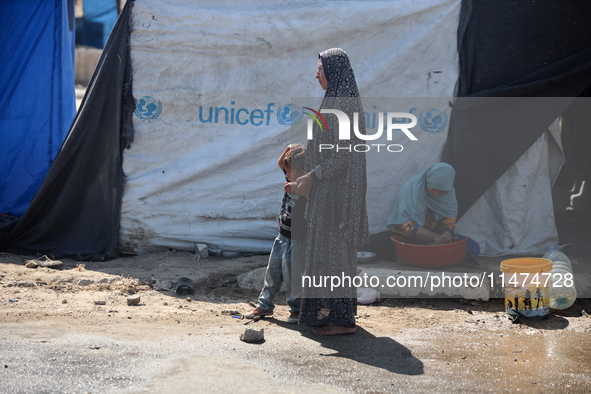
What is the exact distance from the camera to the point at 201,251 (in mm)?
5938

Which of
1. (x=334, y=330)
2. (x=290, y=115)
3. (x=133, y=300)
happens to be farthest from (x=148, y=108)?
(x=334, y=330)

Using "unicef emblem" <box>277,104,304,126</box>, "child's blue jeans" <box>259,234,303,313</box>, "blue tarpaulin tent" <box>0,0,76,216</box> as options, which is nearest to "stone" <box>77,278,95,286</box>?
"child's blue jeans" <box>259,234,303,313</box>

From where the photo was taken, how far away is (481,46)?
582 centimetres

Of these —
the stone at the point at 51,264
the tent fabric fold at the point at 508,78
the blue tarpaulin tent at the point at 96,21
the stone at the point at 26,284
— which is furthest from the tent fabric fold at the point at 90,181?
the blue tarpaulin tent at the point at 96,21

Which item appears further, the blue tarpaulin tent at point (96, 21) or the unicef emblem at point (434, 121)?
the blue tarpaulin tent at point (96, 21)

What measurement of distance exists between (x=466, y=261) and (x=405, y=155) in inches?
44.7

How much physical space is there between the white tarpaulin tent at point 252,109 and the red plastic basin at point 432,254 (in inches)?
28.5

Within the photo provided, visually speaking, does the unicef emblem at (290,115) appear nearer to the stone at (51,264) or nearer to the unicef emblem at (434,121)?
the unicef emblem at (434,121)

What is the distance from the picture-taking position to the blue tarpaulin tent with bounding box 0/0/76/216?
6.63m

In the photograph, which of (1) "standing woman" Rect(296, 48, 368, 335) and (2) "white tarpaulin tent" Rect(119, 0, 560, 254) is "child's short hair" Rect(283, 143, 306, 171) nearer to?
(1) "standing woman" Rect(296, 48, 368, 335)

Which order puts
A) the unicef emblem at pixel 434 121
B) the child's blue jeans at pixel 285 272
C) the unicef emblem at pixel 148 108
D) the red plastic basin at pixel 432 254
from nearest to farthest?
1. the child's blue jeans at pixel 285 272
2. the red plastic basin at pixel 432 254
3. the unicef emblem at pixel 434 121
4. the unicef emblem at pixel 148 108

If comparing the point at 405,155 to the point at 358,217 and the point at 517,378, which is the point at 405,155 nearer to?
the point at 358,217

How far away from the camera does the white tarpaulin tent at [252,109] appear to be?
590 centimetres

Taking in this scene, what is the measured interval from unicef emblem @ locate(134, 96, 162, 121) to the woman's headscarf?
2.34 metres
